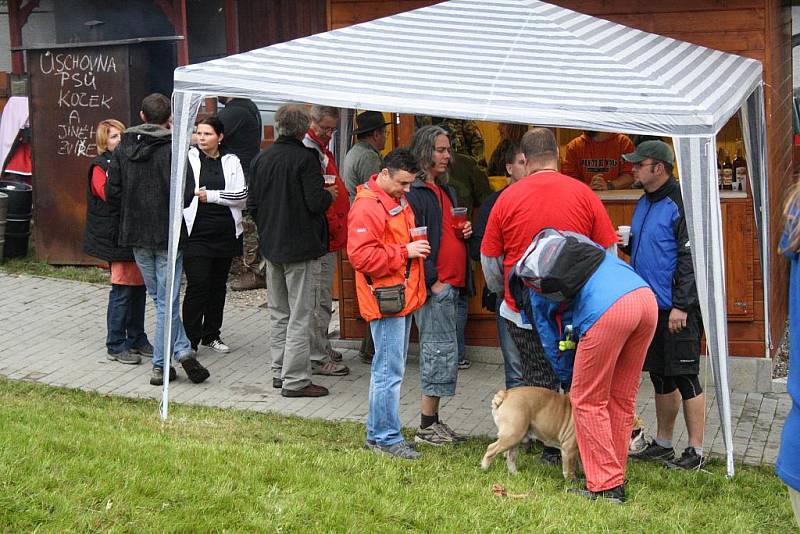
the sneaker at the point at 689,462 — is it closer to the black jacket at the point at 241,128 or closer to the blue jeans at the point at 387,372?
the blue jeans at the point at 387,372

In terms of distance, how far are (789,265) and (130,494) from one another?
2898 millimetres

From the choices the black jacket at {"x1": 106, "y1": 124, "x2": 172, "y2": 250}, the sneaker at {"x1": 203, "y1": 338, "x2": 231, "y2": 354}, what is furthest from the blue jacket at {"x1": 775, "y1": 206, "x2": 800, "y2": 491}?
the sneaker at {"x1": 203, "y1": 338, "x2": 231, "y2": 354}

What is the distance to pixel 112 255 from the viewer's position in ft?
28.3

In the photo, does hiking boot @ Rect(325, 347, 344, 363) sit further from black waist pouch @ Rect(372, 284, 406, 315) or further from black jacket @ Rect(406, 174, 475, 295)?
black waist pouch @ Rect(372, 284, 406, 315)

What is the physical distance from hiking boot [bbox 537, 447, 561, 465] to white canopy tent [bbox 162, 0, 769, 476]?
0.93 metres

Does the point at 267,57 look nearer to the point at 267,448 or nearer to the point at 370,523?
the point at 267,448

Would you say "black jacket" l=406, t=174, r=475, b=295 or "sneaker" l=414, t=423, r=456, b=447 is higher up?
"black jacket" l=406, t=174, r=475, b=295

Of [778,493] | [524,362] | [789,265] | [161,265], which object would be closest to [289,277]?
[161,265]

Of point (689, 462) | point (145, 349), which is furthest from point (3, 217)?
point (689, 462)

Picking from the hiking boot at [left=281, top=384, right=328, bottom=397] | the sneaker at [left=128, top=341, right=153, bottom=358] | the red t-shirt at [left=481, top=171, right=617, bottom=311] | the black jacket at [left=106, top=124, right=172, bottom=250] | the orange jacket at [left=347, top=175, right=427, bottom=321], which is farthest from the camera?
the sneaker at [left=128, top=341, right=153, bottom=358]

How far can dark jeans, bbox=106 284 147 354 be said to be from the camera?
8805 millimetres

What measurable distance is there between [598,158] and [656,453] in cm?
317

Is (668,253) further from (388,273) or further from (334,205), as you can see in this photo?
(334,205)

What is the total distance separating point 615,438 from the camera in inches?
234
